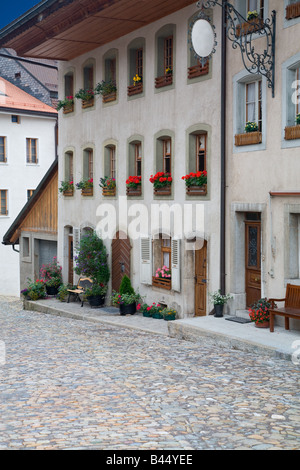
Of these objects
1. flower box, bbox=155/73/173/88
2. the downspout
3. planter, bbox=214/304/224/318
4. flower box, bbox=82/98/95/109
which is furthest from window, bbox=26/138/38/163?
planter, bbox=214/304/224/318

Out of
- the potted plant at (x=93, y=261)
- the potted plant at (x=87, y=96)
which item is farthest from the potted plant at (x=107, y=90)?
the potted plant at (x=93, y=261)

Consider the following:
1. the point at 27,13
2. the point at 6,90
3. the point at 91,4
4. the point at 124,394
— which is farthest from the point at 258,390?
the point at 6,90

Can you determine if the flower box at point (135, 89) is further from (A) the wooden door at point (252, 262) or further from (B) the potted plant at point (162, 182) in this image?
(A) the wooden door at point (252, 262)

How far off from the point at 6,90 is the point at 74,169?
1657cm

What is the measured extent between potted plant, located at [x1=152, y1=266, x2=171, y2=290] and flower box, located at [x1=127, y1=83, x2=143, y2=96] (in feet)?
16.2

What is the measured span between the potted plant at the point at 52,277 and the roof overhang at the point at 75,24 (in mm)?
7234

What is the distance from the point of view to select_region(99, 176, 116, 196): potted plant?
19.2m

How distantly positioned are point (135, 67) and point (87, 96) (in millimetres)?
2589

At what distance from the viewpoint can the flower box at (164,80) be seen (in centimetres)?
1643

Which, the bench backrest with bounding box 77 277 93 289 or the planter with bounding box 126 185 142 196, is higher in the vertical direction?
the planter with bounding box 126 185 142 196

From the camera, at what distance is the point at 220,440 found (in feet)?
22.2

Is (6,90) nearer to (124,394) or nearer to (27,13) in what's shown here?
(27,13)

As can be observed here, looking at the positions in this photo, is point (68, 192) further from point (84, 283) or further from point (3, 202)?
point (3, 202)

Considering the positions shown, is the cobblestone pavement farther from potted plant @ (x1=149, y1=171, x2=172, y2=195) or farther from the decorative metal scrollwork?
the decorative metal scrollwork
